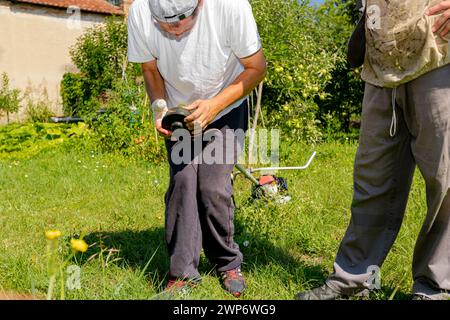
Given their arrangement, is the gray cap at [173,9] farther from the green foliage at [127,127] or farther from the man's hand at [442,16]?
the green foliage at [127,127]

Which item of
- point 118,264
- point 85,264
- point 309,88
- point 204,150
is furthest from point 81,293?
point 309,88

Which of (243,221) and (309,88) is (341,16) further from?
(243,221)

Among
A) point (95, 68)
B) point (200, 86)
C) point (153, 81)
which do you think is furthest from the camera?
point (95, 68)

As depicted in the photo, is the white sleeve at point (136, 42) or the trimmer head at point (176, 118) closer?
the trimmer head at point (176, 118)

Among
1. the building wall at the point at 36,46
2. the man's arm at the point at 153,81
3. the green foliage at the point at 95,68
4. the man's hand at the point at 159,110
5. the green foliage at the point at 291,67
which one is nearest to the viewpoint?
the man's hand at the point at 159,110

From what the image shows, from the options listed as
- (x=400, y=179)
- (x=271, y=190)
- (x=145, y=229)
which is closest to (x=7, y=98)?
(x=145, y=229)

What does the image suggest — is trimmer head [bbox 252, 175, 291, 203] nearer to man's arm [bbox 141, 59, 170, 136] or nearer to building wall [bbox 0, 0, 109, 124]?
man's arm [bbox 141, 59, 170, 136]

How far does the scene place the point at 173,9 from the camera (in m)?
2.30

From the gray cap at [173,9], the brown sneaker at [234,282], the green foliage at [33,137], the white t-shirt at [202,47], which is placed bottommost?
the brown sneaker at [234,282]

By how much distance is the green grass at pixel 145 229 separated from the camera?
253cm

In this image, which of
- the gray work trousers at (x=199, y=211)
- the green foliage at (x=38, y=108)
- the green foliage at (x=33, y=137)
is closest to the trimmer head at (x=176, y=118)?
the gray work trousers at (x=199, y=211)

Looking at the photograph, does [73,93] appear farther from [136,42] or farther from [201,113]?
[201,113]

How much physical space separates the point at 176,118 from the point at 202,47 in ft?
1.18

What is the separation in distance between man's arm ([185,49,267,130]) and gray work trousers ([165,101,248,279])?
0.16 metres
